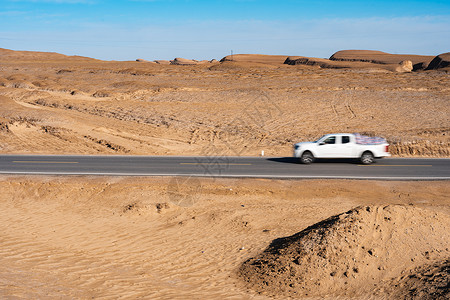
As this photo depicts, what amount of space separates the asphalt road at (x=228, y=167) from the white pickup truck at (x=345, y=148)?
0.48 meters

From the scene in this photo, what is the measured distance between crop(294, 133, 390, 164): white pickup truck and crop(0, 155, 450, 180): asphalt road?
19.1 inches

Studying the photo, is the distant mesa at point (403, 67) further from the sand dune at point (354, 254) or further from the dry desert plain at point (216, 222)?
the sand dune at point (354, 254)

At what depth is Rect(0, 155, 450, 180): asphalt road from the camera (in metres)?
19.4

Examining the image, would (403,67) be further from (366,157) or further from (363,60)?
(366,157)

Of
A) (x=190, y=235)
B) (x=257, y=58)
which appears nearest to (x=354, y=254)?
(x=190, y=235)

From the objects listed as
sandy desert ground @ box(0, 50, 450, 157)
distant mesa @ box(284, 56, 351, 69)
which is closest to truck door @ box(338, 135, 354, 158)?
sandy desert ground @ box(0, 50, 450, 157)

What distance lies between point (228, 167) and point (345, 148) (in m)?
6.19

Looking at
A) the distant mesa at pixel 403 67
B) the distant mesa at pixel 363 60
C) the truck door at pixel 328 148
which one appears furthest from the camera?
the distant mesa at pixel 363 60

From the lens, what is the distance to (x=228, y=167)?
21609 millimetres

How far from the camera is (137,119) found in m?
37.9

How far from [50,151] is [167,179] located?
534 inches

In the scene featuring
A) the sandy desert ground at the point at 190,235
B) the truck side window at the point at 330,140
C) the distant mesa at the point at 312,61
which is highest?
the distant mesa at the point at 312,61

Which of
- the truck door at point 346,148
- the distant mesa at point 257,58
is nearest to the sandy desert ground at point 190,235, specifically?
the truck door at point 346,148

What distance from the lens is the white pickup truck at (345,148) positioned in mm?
21656
